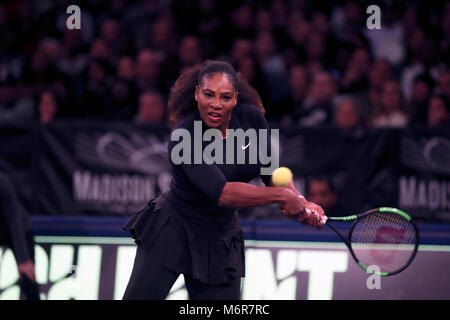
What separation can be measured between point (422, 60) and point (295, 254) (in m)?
3.57

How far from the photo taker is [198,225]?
3.41m

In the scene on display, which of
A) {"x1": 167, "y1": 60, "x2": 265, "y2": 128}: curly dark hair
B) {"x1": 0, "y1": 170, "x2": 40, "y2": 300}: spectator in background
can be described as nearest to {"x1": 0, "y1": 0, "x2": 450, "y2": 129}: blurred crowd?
{"x1": 0, "y1": 170, "x2": 40, "y2": 300}: spectator in background

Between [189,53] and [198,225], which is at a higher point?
[189,53]

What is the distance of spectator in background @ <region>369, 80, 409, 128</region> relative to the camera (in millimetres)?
6594

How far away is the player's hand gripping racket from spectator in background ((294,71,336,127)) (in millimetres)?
3023

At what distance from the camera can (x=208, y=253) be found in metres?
3.37

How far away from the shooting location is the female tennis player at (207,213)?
327cm

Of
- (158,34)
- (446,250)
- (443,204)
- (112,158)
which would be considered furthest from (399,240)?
(158,34)

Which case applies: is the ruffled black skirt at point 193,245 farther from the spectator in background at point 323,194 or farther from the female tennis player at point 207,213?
the spectator in background at point 323,194

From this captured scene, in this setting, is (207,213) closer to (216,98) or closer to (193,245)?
(193,245)

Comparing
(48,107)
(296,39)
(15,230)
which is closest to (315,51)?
(296,39)

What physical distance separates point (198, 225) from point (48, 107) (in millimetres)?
3996

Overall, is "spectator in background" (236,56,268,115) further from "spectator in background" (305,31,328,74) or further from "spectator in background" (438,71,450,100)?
"spectator in background" (438,71,450,100)
